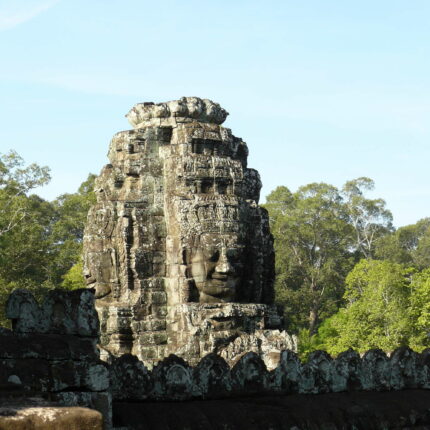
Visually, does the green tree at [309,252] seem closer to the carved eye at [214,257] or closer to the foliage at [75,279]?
the foliage at [75,279]

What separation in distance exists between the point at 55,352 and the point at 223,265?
7.30m

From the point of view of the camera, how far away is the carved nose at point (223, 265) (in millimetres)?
13914

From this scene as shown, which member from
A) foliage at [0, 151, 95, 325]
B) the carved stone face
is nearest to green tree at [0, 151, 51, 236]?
foliage at [0, 151, 95, 325]

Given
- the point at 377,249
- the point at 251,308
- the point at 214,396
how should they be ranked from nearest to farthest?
the point at 214,396
the point at 251,308
the point at 377,249

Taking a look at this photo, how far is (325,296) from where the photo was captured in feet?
146

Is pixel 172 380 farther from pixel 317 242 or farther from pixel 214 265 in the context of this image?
pixel 317 242

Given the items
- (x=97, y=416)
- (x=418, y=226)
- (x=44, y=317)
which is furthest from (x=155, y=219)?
(x=418, y=226)

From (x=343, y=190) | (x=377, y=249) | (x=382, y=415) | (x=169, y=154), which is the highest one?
(x=343, y=190)

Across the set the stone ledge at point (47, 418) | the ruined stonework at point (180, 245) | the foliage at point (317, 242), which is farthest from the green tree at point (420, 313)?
the stone ledge at point (47, 418)

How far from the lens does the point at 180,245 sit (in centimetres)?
1404

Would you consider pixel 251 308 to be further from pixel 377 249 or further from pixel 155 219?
pixel 377 249

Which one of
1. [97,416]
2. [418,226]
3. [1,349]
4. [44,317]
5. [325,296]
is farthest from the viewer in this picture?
[418,226]

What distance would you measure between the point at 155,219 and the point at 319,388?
17.9ft

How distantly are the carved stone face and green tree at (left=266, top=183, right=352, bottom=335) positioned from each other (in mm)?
28454
